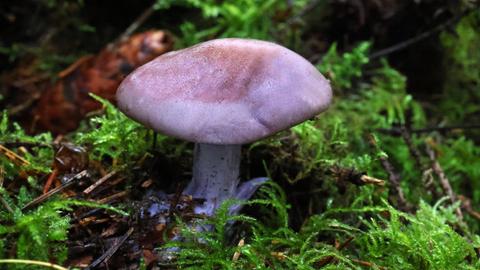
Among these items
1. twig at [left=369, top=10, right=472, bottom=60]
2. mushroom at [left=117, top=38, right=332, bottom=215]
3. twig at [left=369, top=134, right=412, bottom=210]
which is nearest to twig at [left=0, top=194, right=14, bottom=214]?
mushroom at [left=117, top=38, right=332, bottom=215]

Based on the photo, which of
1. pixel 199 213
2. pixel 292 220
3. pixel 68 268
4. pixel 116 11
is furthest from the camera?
pixel 116 11

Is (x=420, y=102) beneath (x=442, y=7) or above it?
beneath

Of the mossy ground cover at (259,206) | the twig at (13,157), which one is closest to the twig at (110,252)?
the mossy ground cover at (259,206)

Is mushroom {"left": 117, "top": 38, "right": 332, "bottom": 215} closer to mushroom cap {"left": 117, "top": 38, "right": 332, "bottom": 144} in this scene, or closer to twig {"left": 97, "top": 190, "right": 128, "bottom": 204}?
mushroom cap {"left": 117, "top": 38, "right": 332, "bottom": 144}

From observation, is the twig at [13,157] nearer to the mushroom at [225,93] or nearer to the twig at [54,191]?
the twig at [54,191]

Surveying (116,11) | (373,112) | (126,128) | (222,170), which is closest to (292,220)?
(222,170)

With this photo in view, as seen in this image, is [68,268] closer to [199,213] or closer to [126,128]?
[199,213]

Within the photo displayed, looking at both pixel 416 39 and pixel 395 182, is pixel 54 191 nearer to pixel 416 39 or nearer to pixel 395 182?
pixel 395 182
